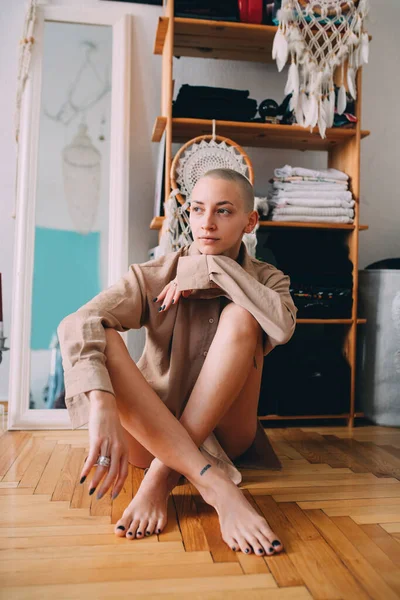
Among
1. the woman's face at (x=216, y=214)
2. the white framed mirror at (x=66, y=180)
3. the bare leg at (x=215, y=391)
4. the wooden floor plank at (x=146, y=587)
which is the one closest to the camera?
the wooden floor plank at (x=146, y=587)

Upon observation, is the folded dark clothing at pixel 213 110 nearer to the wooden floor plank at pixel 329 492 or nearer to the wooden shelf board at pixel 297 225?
the wooden shelf board at pixel 297 225

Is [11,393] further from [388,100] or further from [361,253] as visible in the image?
[388,100]

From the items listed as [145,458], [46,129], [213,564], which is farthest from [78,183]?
[213,564]

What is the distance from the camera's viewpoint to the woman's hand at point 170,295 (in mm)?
1576

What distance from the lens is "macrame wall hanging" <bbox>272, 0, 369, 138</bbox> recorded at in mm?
2383

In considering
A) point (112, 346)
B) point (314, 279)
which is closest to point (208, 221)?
point (112, 346)

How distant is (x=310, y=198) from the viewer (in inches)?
99.5

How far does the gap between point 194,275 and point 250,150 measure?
1548 mm

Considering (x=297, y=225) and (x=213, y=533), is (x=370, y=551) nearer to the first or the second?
(x=213, y=533)

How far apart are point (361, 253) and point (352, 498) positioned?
1.75 m

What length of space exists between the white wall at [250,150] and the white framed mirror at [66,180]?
0.60 feet

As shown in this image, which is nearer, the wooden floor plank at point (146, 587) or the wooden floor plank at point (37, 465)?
the wooden floor plank at point (146, 587)

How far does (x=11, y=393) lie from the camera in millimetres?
2420

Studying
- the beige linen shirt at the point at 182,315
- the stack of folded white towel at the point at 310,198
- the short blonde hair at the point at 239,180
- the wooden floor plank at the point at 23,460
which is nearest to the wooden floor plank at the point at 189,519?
the beige linen shirt at the point at 182,315
